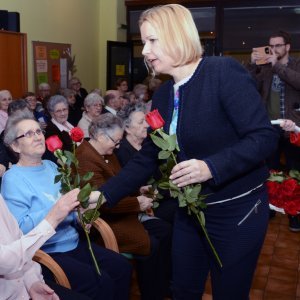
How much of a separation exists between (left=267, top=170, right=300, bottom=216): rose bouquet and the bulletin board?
5195 mm

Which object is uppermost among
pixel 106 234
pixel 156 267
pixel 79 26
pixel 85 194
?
pixel 79 26

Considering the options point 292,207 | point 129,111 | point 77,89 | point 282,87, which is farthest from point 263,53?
point 77,89

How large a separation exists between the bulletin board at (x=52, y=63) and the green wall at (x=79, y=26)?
0.09 metres

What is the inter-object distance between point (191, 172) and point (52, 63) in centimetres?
612

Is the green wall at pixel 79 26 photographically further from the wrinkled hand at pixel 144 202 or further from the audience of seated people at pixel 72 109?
the wrinkled hand at pixel 144 202

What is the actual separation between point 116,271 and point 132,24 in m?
7.78

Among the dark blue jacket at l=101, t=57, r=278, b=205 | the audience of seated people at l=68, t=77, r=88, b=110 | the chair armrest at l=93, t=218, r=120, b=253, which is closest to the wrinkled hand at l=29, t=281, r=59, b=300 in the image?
the chair armrest at l=93, t=218, r=120, b=253

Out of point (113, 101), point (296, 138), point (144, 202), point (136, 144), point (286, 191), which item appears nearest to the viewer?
point (286, 191)

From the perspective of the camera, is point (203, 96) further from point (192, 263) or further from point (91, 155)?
point (91, 155)

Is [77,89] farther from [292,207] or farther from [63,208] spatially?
[63,208]

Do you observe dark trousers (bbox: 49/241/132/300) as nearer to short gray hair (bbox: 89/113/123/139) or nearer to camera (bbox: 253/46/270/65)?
short gray hair (bbox: 89/113/123/139)

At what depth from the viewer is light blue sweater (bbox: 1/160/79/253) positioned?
1.98m

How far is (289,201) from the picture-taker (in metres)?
1.99

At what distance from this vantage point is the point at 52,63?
6992mm
